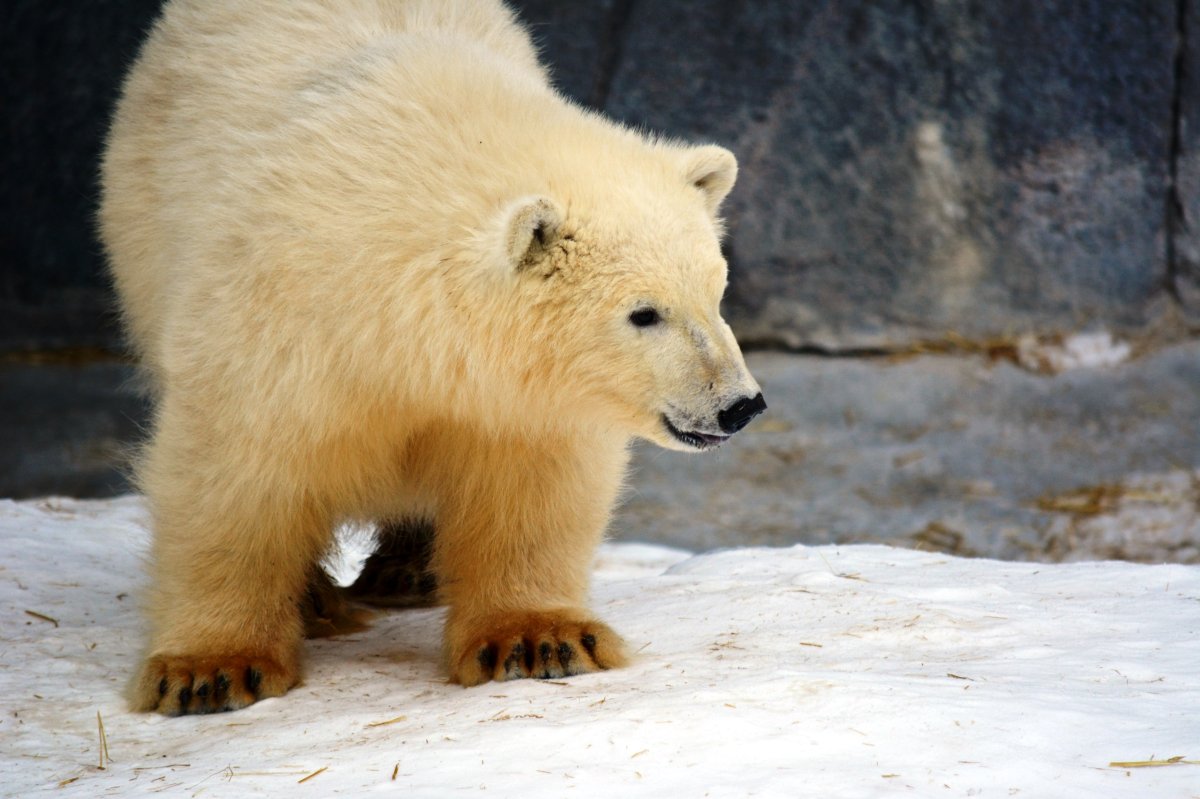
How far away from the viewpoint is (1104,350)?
889 centimetres

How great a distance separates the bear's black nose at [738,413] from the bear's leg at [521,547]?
564 millimetres

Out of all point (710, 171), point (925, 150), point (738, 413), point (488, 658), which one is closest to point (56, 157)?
point (925, 150)

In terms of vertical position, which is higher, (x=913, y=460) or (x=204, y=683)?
(x=913, y=460)

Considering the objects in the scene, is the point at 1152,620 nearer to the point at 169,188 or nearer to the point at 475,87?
the point at 475,87

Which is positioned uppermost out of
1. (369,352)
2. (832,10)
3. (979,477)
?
(832,10)

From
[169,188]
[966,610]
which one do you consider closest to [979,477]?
[966,610]

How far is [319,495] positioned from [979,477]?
5.51m

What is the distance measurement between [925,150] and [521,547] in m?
5.95

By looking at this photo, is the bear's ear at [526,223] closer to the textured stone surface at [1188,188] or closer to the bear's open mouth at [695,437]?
the bear's open mouth at [695,437]

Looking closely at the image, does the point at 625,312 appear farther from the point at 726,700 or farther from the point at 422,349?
the point at 726,700

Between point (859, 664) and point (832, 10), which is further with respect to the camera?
point (832, 10)

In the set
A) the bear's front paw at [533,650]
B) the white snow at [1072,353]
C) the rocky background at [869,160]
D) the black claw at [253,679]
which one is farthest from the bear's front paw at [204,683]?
the white snow at [1072,353]

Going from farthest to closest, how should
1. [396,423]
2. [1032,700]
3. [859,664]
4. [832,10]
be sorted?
[832,10], [396,423], [859,664], [1032,700]

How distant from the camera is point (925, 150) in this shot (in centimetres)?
911
